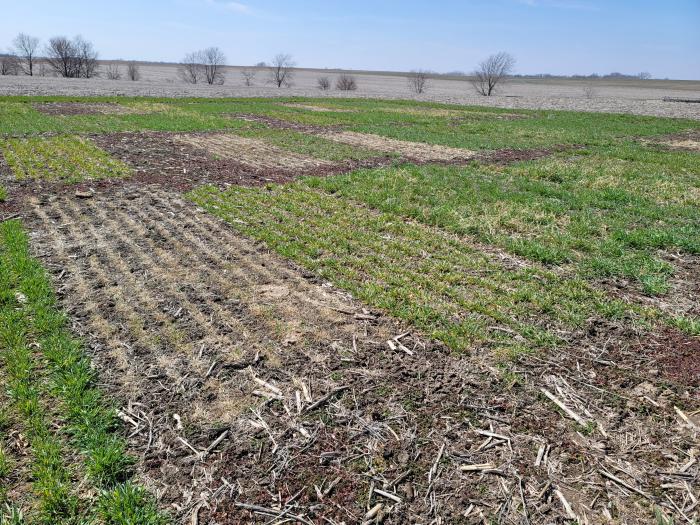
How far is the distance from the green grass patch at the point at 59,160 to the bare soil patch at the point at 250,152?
3.89 m

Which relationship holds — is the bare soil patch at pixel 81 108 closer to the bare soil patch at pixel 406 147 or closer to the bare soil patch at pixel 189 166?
the bare soil patch at pixel 189 166

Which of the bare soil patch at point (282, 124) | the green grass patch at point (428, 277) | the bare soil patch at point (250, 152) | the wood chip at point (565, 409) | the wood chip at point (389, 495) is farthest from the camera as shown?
the bare soil patch at point (282, 124)

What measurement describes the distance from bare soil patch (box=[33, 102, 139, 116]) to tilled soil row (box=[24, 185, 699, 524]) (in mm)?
25994

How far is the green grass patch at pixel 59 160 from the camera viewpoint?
1318 centimetres

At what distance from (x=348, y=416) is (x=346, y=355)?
1034 mm

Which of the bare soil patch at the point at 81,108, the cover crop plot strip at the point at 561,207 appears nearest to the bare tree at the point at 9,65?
the bare soil patch at the point at 81,108

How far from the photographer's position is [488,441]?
4.17 meters

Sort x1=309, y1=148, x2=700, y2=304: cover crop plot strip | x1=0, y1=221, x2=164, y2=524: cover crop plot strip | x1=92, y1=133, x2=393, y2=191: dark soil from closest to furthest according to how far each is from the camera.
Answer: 1. x1=0, y1=221, x2=164, y2=524: cover crop plot strip
2. x1=309, y1=148, x2=700, y2=304: cover crop plot strip
3. x1=92, y1=133, x2=393, y2=191: dark soil

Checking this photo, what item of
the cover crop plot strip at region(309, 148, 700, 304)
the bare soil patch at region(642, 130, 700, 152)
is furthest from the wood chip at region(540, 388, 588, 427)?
the bare soil patch at region(642, 130, 700, 152)

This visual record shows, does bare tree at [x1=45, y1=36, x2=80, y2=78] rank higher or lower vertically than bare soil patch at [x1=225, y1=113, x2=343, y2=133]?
higher

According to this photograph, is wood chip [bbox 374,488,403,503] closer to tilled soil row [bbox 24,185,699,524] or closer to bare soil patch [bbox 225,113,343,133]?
tilled soil row [bbox 24,185,699,524]

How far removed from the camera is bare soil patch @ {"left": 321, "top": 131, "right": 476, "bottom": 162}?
60.1ft

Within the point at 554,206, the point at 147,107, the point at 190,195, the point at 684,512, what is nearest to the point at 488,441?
the point at 684,512

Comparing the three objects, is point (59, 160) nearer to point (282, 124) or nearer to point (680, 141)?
point (282, 124)
